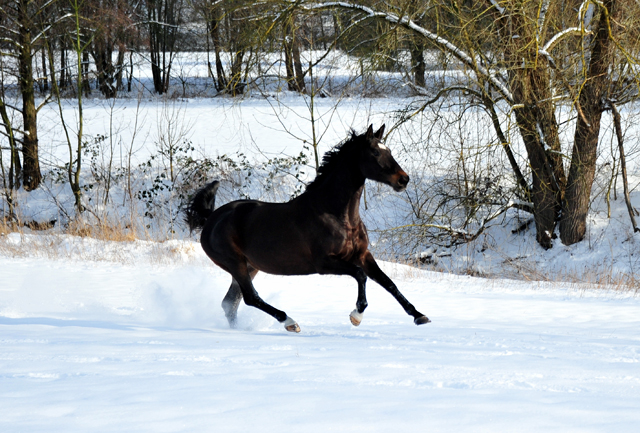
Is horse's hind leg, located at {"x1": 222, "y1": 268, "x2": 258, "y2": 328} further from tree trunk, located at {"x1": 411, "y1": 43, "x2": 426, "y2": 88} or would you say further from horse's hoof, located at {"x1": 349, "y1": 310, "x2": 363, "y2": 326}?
tree trunk, located at {"x1": 411, "y1": 43, "x2": 426, "y2": 88}

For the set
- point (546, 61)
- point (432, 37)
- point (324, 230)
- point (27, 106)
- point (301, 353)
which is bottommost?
point (301, 353)

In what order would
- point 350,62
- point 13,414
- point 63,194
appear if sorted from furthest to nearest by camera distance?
1. point 63,194
2. point 350,62
3. point 13,414

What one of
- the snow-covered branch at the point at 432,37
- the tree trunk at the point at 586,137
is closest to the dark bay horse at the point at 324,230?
the snow-covered branch at the point at 432,37

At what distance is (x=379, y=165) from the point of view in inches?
183

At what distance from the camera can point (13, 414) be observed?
242 cm

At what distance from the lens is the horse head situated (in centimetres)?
462

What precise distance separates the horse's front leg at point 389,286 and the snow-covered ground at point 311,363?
0.49 ft

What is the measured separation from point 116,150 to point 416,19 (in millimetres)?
11088

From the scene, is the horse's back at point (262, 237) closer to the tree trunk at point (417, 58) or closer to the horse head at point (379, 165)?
the horse head at point (379, 165)

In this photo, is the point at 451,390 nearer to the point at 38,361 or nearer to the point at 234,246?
the point at 38,361

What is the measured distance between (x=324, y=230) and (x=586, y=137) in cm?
854

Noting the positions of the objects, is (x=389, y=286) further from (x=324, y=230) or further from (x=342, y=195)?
(x=342, y=195)

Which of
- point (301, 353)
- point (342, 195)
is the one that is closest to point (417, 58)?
point (342, 195)

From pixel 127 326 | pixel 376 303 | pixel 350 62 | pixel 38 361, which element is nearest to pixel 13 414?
pixel 38 361
